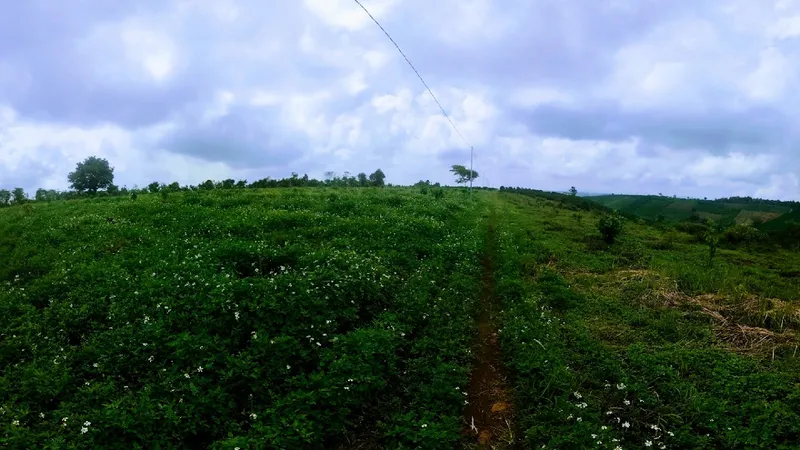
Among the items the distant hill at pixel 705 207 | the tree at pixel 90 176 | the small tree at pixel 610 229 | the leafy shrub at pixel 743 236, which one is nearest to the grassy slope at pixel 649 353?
the small tree at pixel 610 229

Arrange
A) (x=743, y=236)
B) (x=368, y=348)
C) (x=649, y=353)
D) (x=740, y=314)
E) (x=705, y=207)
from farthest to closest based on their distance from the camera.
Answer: (x=705, y=207) → (x=743, y=236) → (x=740, y=314) → (x=649, y=353) → (x=368, y=348)

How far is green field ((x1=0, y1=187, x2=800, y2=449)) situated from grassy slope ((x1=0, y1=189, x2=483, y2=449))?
0.04 m

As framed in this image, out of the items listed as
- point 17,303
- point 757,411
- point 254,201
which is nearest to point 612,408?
point 757,411

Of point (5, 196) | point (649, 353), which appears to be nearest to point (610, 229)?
point (649, 353)

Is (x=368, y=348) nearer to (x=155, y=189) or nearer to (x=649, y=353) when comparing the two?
(x=649, y=353)

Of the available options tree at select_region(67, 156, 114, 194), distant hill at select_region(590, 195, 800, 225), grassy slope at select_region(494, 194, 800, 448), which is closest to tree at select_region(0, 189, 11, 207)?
tree at select_region(67, 156, 114, 194)

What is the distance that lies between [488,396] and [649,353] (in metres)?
3.41

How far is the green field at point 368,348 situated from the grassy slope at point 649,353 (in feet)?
0.13

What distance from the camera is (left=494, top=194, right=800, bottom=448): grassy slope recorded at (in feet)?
21.8

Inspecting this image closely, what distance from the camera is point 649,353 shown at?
8.81 meters

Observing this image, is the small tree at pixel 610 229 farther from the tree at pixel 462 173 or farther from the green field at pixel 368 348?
the tree at pixel 462 173

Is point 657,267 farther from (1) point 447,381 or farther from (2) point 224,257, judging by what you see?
(2) point 224,257

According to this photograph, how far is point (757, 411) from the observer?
6922 millimetres

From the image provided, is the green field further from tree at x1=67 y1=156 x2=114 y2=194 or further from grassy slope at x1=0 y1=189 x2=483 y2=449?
→ tree at x1=67 y1=156 x2=114 y2=194
